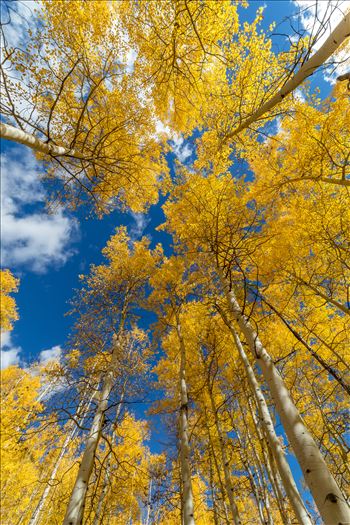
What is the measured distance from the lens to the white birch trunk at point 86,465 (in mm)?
3023

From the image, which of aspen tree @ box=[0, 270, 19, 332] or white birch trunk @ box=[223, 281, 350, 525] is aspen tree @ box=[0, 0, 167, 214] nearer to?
white birch trunk @ box=[223, 281, 350, 525]

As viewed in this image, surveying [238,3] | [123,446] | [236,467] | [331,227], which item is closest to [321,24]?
[331,227]

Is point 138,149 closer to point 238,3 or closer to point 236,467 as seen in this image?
point 238,3

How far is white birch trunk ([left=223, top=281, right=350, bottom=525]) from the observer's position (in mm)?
1153

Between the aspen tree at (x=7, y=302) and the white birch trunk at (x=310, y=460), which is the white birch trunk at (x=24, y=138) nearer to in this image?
the white birch trunk at (x=310, y=460)

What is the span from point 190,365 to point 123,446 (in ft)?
23.4

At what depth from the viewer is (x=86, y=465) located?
337 cm

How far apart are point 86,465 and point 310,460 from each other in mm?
3485

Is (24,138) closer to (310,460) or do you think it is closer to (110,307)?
(310,460)

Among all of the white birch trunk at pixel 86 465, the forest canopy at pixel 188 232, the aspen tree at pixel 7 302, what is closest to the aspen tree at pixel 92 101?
the forest canopy at pixel 188 232

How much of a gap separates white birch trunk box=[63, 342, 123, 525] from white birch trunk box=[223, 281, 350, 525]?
329 centimetres

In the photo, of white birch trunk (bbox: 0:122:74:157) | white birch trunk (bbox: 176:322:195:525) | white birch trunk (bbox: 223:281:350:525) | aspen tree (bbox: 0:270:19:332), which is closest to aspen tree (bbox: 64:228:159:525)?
white birch trunk (bbox: 176:322:195:525)

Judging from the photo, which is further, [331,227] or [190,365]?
[190,365]

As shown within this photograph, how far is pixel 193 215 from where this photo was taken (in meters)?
5.11
